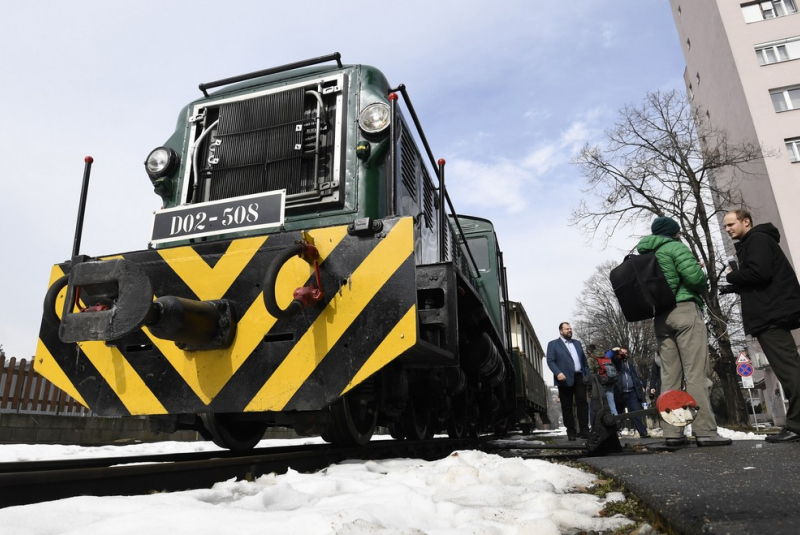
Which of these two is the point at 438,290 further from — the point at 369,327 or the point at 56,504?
the point at 56,504

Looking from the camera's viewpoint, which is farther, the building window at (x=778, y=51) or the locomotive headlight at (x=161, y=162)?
the building window at (x=778, y=51)

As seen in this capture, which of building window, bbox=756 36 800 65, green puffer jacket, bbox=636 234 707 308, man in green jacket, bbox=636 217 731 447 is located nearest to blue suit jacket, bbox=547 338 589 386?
man in green jacket, bbox=636 217 731 447

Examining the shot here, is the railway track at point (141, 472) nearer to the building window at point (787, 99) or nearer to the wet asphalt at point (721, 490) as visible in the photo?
the wet asphalt at point (721, 490)

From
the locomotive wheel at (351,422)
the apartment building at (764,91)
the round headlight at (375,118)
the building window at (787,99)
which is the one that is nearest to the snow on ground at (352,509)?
the locomotive wheel at (351,422)

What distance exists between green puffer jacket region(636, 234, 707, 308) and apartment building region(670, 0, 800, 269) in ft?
57.9

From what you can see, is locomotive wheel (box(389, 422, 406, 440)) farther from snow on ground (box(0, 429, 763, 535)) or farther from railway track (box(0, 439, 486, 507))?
snow on ground (box(0, 429, 763, 535))

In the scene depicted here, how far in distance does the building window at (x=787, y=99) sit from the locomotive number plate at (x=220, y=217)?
2330cm

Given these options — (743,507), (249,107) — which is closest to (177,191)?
(249,107)

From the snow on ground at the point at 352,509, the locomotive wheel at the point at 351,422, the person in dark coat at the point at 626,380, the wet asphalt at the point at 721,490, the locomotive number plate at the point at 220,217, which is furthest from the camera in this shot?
the person in dark coat at the point at 626,380

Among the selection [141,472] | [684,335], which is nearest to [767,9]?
[684,335]

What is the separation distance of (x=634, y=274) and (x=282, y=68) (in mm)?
2895

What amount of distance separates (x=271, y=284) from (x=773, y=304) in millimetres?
3088

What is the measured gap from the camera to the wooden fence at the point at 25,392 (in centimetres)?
756

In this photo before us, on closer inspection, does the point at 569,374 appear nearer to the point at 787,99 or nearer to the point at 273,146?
the point at 273,146
